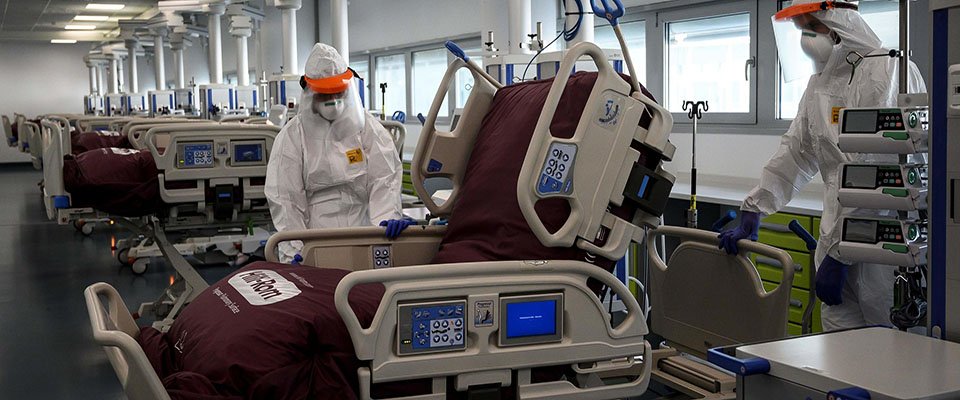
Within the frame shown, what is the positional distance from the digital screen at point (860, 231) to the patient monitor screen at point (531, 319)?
2.88ft

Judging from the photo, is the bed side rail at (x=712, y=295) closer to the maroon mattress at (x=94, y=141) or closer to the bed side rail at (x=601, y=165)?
the bed side rail at (x=601, y=165)

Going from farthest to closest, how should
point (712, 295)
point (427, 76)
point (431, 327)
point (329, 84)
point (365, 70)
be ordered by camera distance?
point (365, 70) → point (427, 76) → point (329, 84) → point (712, 295) → point (431, 327)

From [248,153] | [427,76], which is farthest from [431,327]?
[427,76]

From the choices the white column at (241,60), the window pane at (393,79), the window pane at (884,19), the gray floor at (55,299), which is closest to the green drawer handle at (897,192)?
the window pane at (884,19)

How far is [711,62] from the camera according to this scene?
19.0ft

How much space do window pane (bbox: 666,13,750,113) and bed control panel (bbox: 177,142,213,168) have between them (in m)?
3.34

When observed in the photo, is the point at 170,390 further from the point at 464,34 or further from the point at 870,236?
the point at 464,34

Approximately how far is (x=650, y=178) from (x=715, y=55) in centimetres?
391

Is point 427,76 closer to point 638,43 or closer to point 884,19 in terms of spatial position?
point 638,43

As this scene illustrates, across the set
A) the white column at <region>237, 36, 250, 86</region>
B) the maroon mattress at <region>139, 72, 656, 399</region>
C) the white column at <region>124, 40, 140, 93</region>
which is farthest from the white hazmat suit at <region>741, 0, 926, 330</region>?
the white column at <region>124, 40, 140, 93</region>

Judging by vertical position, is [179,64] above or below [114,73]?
below

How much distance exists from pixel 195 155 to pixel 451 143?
268cm

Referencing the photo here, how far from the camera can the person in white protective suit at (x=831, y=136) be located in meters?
2.62

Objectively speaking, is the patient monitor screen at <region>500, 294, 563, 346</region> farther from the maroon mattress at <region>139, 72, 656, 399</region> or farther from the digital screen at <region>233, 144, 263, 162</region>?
the digital screen at <region>233, 144, 263, 162</region>
